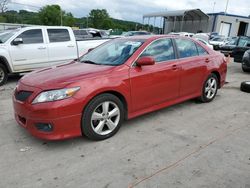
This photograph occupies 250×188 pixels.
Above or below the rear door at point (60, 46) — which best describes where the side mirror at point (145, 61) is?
above

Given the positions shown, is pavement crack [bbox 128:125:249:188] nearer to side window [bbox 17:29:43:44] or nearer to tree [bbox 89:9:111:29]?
side window [bbox 17:29:43:44]

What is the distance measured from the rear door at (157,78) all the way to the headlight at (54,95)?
110 centimetres

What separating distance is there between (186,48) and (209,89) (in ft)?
3.99

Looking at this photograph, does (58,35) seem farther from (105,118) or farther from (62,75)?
(105,118)

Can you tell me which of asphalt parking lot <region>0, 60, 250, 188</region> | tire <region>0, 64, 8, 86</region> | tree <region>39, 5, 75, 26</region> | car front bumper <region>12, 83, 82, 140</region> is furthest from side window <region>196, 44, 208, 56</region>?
tree <region>39, 5, 75, 26</region>

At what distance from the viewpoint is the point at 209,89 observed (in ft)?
19.5

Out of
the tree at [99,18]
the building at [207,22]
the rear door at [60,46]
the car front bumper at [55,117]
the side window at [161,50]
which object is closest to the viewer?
the car front bumper at [55,117]

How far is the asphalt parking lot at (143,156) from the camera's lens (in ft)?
9.93

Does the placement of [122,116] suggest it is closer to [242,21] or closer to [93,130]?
[93,130]

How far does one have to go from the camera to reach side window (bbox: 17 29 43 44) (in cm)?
829

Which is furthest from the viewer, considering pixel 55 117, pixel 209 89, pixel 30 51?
pixel 30 51

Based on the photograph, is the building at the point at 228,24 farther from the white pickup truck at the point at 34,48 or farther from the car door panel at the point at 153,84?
the car door panel at the point at 153,84

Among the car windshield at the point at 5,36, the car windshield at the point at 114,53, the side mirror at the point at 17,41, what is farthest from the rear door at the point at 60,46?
the car windshield at the point at 114,53

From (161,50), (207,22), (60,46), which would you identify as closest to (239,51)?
(60,46)
